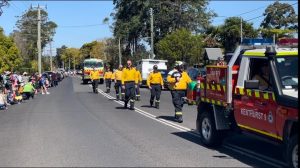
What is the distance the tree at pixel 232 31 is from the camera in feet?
209

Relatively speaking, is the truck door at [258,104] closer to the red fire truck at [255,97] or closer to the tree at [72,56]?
the red fire truck at [255,97]

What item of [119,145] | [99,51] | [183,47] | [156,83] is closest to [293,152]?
[119,145]

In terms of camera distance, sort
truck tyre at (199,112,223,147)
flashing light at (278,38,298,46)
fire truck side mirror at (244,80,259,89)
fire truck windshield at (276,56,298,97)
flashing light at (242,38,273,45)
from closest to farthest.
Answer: fire truck windshield at (276,56,298,97), fire truck side mirror at (244,80,259,89), flashing light at (278,38,298,46), flashing light at (242,38,273,45), truck tyre at (199,112,223,147)

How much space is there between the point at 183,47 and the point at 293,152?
46.0m

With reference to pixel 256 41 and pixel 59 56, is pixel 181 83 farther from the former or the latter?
pixel 59 56

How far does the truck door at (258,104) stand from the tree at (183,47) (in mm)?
43794

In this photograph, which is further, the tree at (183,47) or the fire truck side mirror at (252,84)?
the tree at (183,47)

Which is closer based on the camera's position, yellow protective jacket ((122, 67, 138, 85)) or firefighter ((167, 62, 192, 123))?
firefighter ((167, 62, 192, 123))

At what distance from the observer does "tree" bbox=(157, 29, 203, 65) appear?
52625mm

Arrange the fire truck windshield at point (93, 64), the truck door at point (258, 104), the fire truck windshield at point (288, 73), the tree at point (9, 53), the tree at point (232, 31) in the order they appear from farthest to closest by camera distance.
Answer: the tree at point (232, 31) < the tree at point (9, 53) < the fire truck windshield at point (93, 64) < the truck door at point (258, 104) < the fire truck windshield at point (288, 73)

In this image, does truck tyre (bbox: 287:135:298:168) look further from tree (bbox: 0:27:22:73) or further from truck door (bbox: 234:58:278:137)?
tree (bbox: 0:27:22:73)

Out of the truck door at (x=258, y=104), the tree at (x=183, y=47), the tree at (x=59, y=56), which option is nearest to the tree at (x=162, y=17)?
the tree at (x=183, y=47)

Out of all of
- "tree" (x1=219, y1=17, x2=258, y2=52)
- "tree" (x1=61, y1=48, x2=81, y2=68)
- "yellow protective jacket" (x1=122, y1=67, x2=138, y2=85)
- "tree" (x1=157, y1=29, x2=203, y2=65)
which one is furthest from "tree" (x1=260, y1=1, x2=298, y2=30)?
"tree" (x1=61, y1=48, x2=81, y2=68)

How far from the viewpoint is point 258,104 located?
27.3ft
